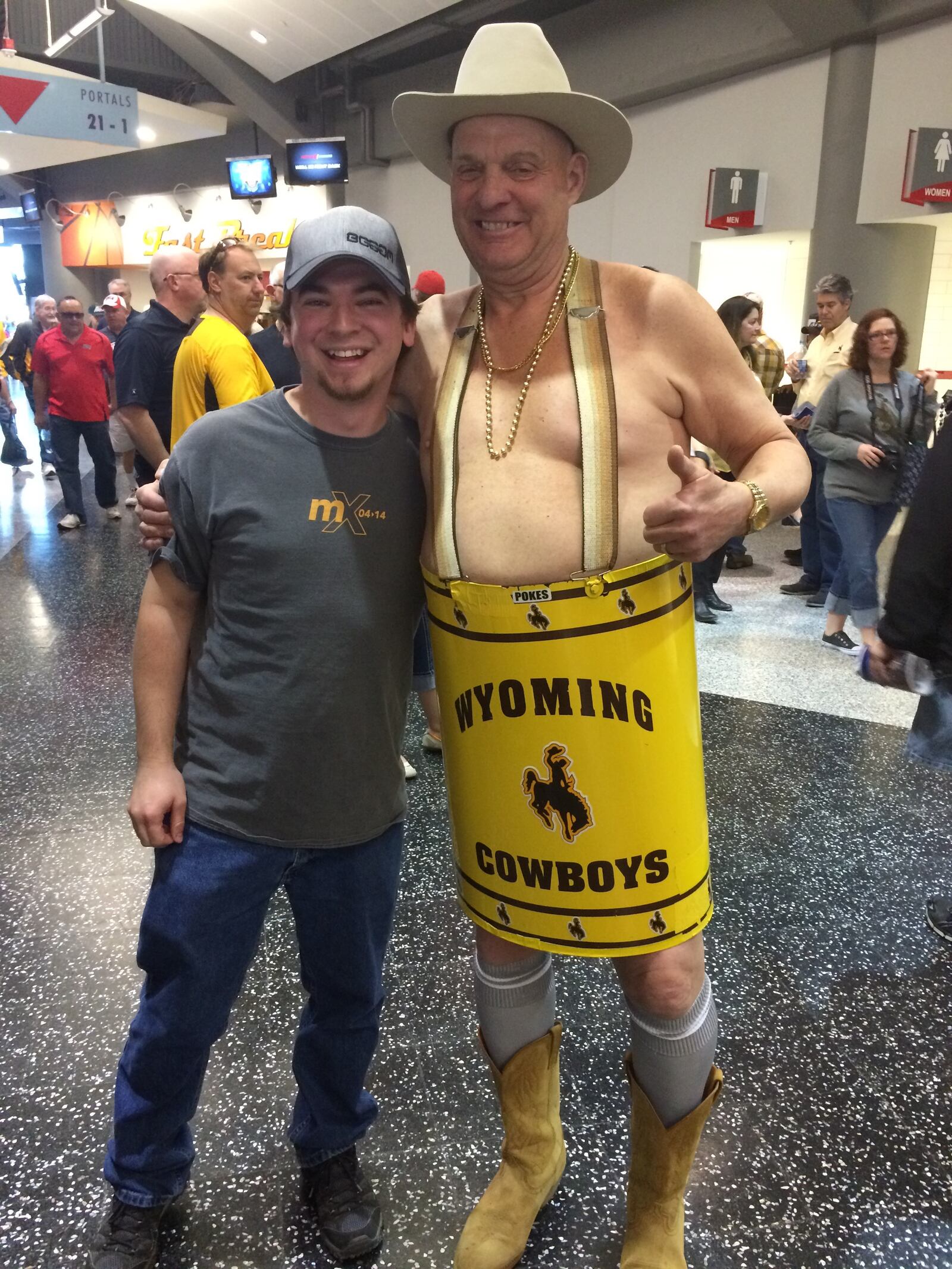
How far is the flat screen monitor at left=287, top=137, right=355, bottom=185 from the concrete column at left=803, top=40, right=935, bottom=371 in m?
6.81

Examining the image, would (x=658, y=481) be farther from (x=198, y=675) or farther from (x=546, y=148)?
(x=198, y=675)

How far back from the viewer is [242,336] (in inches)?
112

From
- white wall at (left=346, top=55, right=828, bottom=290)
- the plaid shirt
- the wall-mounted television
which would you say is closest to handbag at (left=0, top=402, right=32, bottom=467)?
the wall-mounted television

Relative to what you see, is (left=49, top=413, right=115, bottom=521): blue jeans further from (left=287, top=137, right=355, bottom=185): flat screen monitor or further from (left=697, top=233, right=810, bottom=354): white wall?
(left=287, top=137, right=355, bottom=185): flat screen monitor

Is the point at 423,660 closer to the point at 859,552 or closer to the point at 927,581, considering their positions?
the point at 927,581

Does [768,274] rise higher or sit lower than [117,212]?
lower

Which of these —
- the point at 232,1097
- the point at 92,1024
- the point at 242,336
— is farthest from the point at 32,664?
the point at 232,1097

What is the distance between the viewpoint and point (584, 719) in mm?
1252

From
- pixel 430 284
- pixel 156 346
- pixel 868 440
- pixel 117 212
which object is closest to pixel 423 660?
pixel 156 346

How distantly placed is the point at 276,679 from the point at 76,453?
6.66 m

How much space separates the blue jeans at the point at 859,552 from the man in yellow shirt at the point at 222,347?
2.70 metres

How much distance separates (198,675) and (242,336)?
178 centimetres

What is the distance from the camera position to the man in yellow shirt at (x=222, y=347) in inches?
108

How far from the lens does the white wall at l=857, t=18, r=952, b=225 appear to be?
733cm
